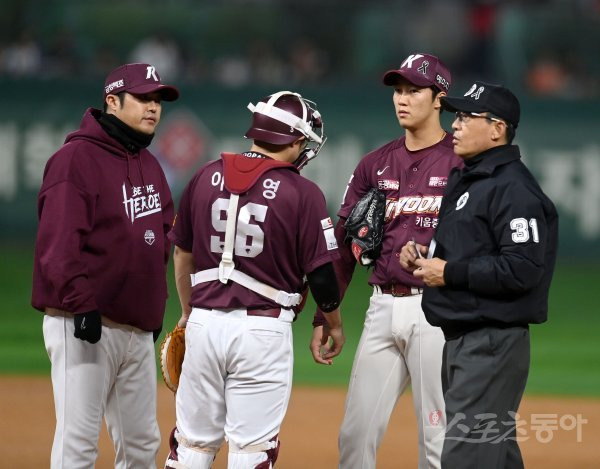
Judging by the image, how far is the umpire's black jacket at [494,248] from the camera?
4781 mm

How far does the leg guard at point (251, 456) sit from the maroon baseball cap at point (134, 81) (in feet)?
6.31

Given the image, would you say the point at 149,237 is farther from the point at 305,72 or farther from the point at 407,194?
the point at 305,72

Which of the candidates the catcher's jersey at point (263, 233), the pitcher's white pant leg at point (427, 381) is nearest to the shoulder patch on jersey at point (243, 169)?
the catcher's jersey at point (263, 233)

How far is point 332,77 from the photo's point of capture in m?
17.0

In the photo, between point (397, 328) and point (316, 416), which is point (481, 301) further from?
point (316, 416)

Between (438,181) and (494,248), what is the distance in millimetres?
957

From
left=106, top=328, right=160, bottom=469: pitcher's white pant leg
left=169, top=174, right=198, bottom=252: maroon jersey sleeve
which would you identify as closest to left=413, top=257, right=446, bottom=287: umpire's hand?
left=169, top=174, right=198, bottom=252: maroon jersey sleeve

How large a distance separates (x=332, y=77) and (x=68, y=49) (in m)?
4.25

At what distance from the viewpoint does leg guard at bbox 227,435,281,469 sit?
198 inches

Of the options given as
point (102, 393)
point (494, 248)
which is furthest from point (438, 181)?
point (102, 393)

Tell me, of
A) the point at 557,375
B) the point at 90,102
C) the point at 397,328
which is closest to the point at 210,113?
the point at 90,102

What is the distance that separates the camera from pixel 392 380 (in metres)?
5.75

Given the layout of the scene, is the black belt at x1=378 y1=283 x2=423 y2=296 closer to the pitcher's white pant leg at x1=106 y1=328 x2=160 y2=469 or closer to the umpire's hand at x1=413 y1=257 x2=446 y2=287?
the umpire's hand at x1=413 y1=257 x2=446 y2=287

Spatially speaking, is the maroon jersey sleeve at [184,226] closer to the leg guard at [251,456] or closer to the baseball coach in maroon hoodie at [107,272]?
the baseball coach in maroon hoodie at [107,272]
